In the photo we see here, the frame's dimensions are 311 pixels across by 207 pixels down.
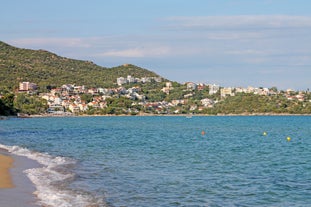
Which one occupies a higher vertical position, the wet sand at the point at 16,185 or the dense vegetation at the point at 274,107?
the dense vegetation at the point at 274,107

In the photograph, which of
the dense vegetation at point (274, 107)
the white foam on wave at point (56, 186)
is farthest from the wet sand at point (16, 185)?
the dense vegetation at point (274, 107)

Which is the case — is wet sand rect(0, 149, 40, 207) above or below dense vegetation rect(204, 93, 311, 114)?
below

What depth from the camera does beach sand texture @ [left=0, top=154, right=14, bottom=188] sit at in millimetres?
17388

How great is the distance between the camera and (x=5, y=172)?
811 inches

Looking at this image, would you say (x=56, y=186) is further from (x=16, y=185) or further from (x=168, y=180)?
(x=168, y=180)

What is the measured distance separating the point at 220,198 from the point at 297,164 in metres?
11.9

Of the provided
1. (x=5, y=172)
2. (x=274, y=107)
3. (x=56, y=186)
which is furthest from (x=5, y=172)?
(x=274, y=107)

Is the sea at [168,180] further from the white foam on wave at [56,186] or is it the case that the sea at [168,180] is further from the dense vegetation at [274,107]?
the dense vegetation at [274,107]

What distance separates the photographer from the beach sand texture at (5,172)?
57.0 ft

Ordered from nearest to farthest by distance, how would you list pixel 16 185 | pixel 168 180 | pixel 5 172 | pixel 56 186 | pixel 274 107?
pixel 16 185, pixel 56 186, pixel 168 180, pixel 5 172, pixel 274 107

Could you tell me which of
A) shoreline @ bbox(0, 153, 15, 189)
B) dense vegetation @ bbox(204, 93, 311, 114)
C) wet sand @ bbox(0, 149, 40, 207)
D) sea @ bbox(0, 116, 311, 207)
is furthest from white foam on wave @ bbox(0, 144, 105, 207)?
dense vegetation @ bbox(204, 93, 311, 114)

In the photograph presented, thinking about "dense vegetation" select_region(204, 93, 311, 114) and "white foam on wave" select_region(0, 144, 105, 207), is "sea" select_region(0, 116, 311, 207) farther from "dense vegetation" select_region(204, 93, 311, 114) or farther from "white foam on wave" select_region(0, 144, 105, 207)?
"dense vegetation" select_region(204, 93, 311, 114)

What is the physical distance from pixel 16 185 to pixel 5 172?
342 centimetres

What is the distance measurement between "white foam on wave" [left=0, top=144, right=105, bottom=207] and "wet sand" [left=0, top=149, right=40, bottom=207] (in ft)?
0.81
